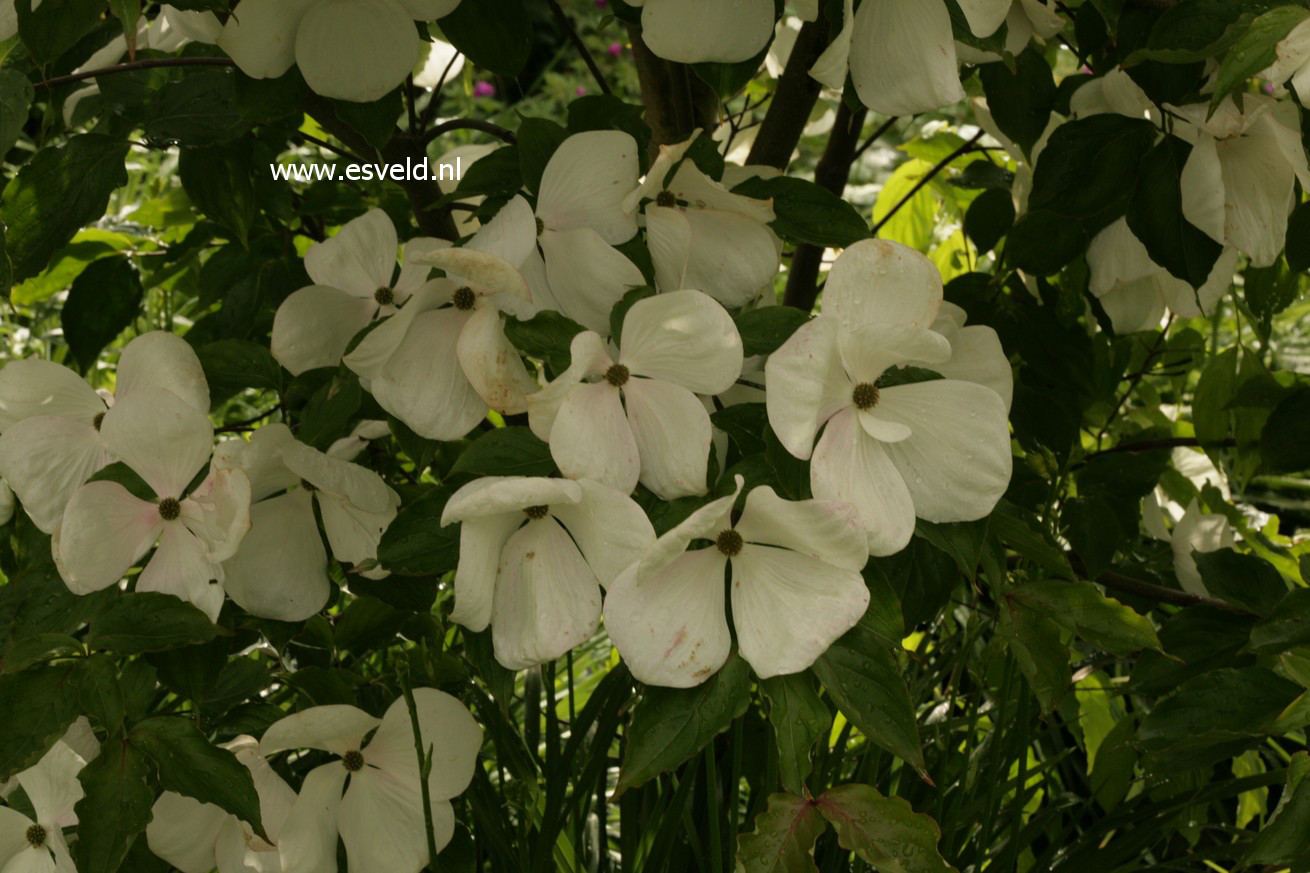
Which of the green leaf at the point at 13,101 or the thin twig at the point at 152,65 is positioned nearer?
the green leaf at the point at 13,101

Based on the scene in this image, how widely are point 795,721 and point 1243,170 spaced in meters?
0.41

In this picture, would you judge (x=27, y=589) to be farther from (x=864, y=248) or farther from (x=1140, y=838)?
(x=1140, y=838)

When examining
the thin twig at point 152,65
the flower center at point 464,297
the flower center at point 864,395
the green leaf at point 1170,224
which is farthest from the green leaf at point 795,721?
the thin twig at point 152,65

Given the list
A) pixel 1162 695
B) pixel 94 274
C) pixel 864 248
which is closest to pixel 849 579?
pixel 864 248

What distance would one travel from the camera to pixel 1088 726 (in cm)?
108

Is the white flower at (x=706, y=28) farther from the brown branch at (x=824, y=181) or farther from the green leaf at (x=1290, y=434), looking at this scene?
the green leaf at (x=1290, y=434)

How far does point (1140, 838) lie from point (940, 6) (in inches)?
23.2

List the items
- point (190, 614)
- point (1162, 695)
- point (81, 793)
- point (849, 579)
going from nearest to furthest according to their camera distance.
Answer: point (849, 579), point (190, 614), point (81, 793), point (1162, 695)

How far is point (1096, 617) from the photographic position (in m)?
0.63

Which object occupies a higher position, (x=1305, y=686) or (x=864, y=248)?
(x=864, y=248)

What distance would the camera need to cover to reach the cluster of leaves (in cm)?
57

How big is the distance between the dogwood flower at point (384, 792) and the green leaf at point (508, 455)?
0.71 ft

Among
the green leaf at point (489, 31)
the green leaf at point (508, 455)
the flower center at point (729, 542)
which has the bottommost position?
the flower center at point (729, 542)

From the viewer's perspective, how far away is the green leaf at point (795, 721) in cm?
51
